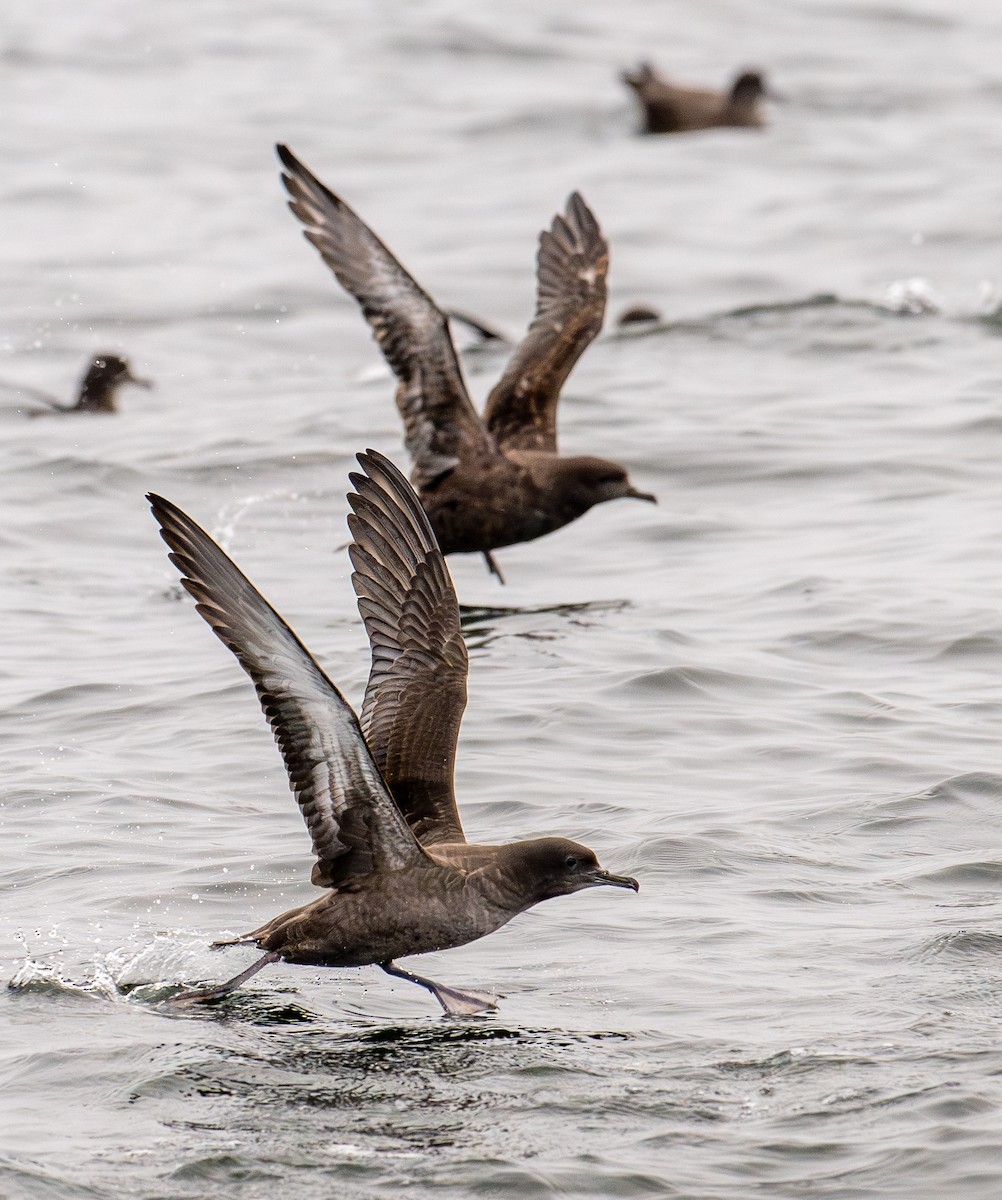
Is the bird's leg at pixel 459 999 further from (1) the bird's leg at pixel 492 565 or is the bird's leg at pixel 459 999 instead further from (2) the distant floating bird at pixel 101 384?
(2) the distant floating bird at pixel 101 384

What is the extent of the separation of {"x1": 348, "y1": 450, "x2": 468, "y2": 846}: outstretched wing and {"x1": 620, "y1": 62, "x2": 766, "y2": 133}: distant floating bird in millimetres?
18615

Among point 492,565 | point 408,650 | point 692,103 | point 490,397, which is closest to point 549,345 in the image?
point 490,397

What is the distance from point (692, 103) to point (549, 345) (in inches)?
567

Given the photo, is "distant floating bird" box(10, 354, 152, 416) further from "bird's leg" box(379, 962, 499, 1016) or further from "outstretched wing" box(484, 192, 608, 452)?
"bird's leg" box(379, 962, 499, 1016)

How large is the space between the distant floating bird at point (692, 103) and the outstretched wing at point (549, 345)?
1319 cm

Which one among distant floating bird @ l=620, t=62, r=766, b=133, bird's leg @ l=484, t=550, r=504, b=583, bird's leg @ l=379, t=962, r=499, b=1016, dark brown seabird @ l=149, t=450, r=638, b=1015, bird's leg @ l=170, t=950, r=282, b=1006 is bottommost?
bird's leg @ l=379, t=962, r=499, b=1016

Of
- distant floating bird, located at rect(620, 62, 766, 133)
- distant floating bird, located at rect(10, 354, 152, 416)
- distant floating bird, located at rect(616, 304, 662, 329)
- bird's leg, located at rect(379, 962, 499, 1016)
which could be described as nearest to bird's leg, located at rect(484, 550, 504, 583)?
distant floating bird, located at rect(10, 354, 152, 416)

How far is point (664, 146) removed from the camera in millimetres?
25484

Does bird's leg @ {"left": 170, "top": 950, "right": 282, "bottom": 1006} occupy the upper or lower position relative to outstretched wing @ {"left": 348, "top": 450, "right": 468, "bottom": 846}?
lower

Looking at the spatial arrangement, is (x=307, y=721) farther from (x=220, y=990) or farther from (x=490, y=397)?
(x=490, y=397)

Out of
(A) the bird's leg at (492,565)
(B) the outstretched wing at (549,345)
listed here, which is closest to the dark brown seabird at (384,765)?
(A) the bird's leg at (492,565)

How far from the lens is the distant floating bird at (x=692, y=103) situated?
2498 cm

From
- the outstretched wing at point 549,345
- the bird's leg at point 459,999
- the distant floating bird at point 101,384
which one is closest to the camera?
the bird's leg at point 459,999

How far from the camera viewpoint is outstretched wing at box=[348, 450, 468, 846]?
23.0 feet
